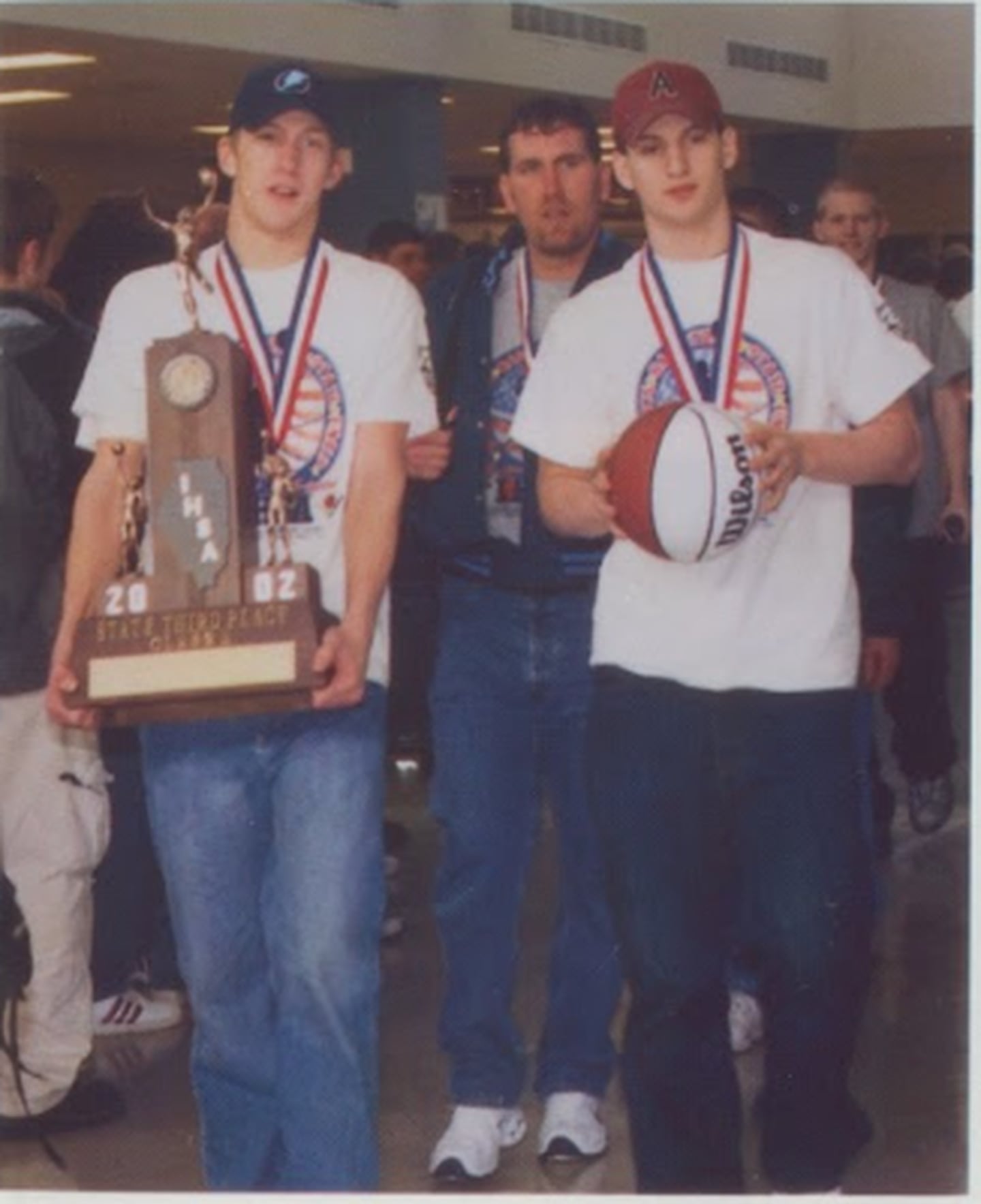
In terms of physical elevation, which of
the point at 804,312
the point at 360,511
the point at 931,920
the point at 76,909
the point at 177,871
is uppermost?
the point at 804,312

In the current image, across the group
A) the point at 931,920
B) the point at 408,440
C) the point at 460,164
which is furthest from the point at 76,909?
the point at 460,164

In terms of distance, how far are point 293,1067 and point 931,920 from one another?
109 inches

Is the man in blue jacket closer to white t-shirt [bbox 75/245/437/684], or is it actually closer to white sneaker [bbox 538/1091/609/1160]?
white sneaker [bbox 538/1091/609/1160]

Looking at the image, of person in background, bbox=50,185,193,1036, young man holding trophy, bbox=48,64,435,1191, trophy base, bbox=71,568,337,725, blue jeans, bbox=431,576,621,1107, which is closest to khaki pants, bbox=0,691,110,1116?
person in background, bbox=50,185,193,1036

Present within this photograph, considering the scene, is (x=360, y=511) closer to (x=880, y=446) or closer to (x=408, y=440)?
(x=408, y=440)

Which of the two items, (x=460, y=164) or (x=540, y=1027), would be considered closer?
(x=540, y=1027)

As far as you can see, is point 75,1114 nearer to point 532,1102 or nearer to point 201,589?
point 532,1102

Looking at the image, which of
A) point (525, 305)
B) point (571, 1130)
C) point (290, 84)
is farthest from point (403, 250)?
point (290, 84)

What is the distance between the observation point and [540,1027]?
5.13m

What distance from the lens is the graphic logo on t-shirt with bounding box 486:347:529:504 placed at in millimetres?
4117

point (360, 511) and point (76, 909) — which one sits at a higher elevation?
point (360, 511)

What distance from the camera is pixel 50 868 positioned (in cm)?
439

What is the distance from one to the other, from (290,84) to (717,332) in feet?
2.26

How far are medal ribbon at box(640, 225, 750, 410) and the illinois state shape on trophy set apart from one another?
0.55 meters
